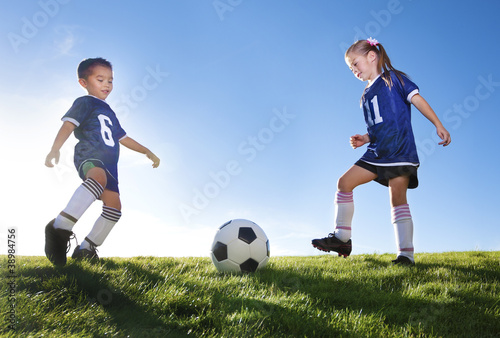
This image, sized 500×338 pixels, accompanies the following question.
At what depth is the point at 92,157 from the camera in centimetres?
527

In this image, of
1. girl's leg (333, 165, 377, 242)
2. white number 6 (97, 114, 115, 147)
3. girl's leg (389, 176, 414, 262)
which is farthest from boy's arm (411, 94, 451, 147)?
white number 6 (97, 114, 115, 147)

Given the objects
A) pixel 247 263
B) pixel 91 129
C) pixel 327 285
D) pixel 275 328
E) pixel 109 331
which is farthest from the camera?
pixel 91 129

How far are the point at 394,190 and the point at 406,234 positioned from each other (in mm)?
619

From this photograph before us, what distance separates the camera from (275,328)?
8.83ft

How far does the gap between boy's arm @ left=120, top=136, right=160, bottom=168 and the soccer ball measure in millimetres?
2040

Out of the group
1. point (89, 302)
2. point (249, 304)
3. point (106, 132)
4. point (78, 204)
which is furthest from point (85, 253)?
point (249, 304)

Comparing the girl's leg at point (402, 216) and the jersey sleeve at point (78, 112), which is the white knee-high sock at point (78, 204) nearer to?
the jersey sleeve at point (78, 112)

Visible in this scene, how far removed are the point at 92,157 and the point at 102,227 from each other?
1026mm

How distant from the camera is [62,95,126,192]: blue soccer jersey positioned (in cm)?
525

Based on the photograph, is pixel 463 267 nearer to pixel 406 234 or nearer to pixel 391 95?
pixel 406 234

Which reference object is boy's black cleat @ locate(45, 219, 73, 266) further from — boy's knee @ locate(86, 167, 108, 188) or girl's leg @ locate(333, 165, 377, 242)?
girl's leg @ locate(333, 165, 377, 242)

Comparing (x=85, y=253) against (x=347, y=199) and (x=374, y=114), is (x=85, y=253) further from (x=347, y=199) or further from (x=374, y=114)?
(x=374, y=114)

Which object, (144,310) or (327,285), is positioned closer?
(144,310)

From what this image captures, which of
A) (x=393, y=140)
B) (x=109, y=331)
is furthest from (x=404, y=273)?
(x=109, y=331)
